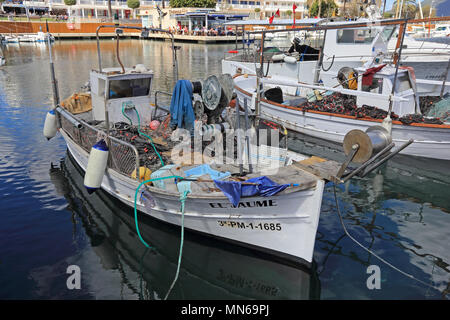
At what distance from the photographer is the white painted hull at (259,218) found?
21.3ft

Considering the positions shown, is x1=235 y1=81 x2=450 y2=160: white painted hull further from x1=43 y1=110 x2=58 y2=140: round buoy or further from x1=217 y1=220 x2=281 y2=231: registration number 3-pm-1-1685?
x1=43 y1=110 x2=58 y2=140: round buoy

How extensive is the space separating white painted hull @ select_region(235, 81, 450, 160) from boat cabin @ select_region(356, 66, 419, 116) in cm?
136

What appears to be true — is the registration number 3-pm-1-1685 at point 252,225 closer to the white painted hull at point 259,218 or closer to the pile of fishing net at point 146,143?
the white painted hull at point 259,218

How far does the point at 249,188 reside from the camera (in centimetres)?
645

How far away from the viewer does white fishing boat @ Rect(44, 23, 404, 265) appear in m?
6.48

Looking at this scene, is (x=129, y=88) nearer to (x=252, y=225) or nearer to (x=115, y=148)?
(x=115, y=148)

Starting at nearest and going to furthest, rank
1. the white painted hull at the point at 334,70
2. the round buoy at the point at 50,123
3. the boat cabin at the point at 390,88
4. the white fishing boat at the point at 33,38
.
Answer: the round buoy at the point at 50,123 → the boat cabin at the point at 390,88 → the white painted hull at the point at 334,70 → the white fishing boat at the point at 33,38

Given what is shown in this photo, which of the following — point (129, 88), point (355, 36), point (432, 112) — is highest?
point (355, 36)

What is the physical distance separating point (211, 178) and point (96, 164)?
3.05 m

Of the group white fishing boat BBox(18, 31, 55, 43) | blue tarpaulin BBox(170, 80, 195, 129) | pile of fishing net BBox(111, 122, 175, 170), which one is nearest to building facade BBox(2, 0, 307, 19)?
white fishing boat BBox(18, 31, 55, 43)

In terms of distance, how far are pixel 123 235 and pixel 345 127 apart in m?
10.1

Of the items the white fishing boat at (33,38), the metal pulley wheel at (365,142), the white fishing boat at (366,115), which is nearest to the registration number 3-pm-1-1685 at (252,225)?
the metal pulley wheel at (365,142)

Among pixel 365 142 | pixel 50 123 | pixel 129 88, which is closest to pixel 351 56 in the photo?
pixel 129 88
